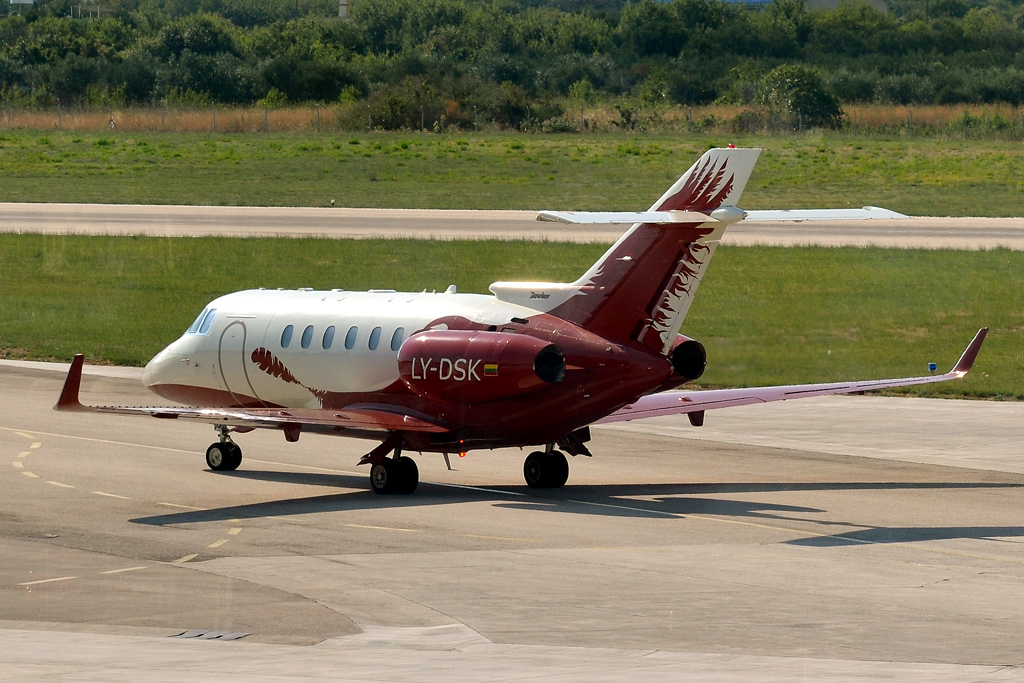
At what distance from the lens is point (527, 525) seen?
74.9ft

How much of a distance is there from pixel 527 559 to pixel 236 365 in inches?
402

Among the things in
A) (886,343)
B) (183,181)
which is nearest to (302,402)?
(886,343)

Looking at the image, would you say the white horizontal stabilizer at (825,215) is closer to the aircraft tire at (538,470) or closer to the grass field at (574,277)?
the grass field at (574,277)

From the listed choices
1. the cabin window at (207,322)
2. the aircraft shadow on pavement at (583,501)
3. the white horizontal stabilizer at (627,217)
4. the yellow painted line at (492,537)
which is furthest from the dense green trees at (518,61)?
the yellow painted line at (492,537)

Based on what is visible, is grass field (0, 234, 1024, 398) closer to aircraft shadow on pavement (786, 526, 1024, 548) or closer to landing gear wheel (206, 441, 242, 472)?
aircraft shadow on pavement (786, 526, 1024, 548)

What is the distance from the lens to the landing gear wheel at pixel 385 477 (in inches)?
1013

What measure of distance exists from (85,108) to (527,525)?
99726 mm

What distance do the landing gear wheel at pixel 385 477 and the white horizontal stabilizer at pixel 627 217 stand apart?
5.69 meters

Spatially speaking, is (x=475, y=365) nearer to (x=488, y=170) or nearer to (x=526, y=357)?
(x=526, y=357)

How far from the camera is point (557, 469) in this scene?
86.4ft

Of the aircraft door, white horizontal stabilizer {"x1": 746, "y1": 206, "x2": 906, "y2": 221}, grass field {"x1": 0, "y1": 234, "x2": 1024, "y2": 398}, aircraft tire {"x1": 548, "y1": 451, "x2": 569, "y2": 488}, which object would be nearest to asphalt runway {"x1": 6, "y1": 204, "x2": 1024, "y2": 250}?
grass field {"x1": 0, "y1": 234, "x2": 1024, "y2": 398}

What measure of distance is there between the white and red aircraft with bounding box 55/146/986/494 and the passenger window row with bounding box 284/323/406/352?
0.02 m

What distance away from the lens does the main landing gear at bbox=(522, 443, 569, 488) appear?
26.3 meters

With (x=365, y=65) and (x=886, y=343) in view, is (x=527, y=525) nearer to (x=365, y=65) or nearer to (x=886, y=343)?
(x=886, y=343)
